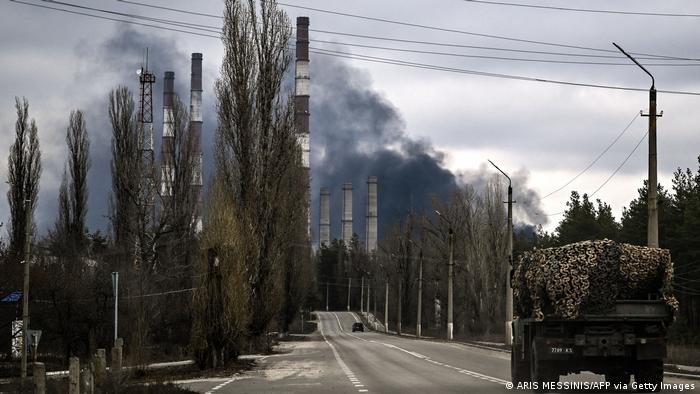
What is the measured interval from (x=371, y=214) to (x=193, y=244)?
100.0m

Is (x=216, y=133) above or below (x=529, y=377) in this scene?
above

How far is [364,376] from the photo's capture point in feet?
84.3

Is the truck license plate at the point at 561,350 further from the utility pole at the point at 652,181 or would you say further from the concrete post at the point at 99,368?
the utility pole at the point at 652,181

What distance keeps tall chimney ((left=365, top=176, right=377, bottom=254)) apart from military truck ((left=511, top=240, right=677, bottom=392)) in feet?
445

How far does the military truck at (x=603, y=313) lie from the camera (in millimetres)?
17391

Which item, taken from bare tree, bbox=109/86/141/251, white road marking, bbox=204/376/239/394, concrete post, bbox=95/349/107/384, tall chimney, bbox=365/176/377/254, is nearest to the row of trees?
tall chimney, bbox=365/176/377/254

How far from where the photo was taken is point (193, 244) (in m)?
61.4

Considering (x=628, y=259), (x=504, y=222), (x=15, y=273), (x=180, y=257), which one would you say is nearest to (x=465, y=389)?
(x=628, y=259)

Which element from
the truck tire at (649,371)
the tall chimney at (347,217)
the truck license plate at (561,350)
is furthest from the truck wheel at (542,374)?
the tall chimney at (347,217)

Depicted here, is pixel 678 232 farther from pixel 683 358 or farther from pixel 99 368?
pixel 99 368

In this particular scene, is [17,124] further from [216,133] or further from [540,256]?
[540,256]

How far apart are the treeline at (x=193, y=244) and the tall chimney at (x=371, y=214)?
9303 centimetres

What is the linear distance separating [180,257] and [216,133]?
22.6m

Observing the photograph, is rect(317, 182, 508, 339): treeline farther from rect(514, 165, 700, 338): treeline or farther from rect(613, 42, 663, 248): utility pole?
rect(613, 42, 663, 248): utility pole
